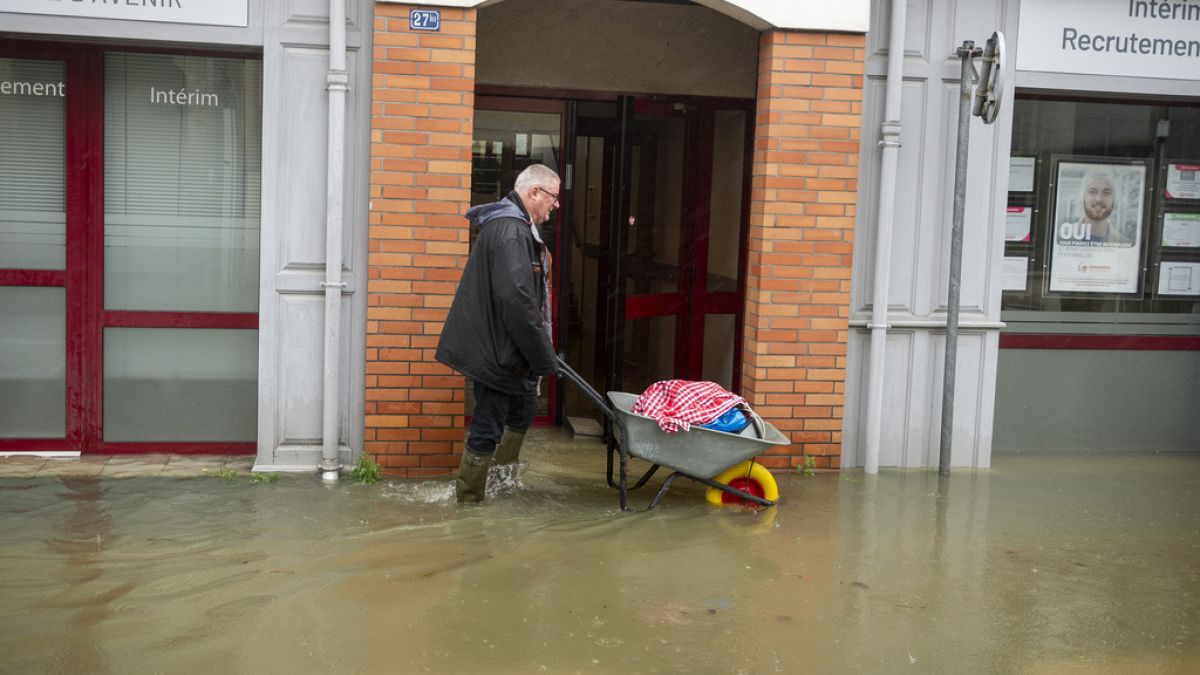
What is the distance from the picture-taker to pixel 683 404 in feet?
23.8

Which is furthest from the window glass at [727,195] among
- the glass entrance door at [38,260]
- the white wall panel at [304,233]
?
the glass entrance door at [38,260]

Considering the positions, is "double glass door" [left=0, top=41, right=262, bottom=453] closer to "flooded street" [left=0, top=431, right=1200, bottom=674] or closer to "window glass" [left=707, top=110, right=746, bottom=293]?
"flooded street" [left=0, top=431, right=1200, bottom=674]

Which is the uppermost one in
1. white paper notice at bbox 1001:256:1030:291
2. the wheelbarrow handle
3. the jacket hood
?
the jacket hood

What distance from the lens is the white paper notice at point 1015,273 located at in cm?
973

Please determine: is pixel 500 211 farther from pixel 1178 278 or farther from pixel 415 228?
pixel 1178 278

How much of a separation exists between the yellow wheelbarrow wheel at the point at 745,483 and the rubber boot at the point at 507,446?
122 centimetres

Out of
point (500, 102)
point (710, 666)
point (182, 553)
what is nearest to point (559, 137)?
point (500, 102)

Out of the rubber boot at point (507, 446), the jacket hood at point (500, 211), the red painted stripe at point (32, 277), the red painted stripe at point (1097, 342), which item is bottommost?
the rubber boot at point (507, 446)

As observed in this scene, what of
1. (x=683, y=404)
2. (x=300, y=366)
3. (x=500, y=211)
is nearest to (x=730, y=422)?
(x=683, y=404)

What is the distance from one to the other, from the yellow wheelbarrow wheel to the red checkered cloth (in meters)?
0.47

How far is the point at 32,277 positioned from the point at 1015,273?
23.4 feet

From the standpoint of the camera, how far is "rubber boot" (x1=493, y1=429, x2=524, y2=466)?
764 cm

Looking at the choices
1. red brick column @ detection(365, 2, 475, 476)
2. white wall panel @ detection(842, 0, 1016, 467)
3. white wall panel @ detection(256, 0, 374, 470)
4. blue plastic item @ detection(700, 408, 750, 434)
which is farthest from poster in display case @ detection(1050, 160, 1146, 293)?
white wall panel @ detection(256, 0, 374, 470)

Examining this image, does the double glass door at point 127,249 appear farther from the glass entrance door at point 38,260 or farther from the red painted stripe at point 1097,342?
the red painted stripe at point 1097,342
